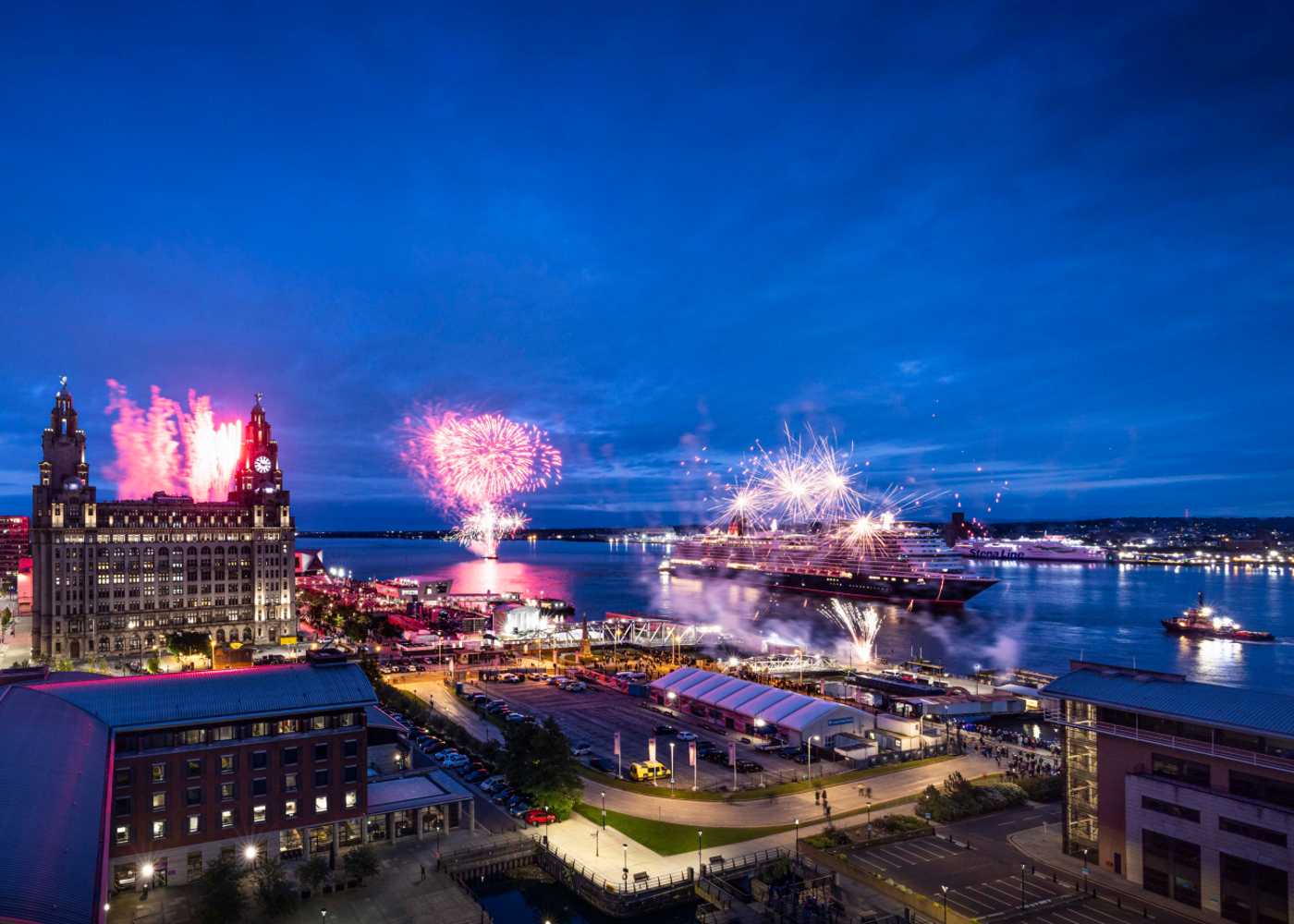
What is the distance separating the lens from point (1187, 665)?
72875 mm

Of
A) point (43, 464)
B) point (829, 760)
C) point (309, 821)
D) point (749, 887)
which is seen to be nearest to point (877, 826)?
point (749, 887)

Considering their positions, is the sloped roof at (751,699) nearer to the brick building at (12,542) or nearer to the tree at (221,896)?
the tree at (221,896)

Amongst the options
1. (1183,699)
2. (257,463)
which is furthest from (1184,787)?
(257,463)

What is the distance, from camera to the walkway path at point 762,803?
3036 cm

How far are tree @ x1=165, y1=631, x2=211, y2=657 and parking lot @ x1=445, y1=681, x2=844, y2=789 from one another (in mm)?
28792

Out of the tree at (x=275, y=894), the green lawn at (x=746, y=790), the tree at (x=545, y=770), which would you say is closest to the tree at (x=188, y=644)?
the green lawn at (x=746, y=790)

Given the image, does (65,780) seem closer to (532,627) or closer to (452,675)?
(452,675)

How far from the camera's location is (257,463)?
85.6 metres

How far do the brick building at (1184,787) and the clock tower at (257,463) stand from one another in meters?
81.7

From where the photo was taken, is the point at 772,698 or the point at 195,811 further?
the point at 772,698

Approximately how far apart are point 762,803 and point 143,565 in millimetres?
67584

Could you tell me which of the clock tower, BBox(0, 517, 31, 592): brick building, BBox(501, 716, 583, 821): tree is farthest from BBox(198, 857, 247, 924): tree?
BBox(0, 517, 31, 592): brick building

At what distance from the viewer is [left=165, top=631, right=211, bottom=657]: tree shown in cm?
6692

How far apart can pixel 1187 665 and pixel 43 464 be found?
109568mm
